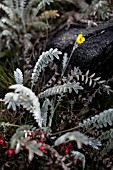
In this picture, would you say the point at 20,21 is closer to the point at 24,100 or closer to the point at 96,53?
the point at 96,53

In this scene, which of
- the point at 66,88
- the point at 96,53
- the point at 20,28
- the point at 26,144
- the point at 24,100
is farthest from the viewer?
the point at 20,28

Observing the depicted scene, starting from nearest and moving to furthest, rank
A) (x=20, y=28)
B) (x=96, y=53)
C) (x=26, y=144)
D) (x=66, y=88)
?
(x=26, y=144) < (x=66, y=88) < (x=96, y=53) < (x=20, y=28)

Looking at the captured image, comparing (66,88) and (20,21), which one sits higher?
(20,21)

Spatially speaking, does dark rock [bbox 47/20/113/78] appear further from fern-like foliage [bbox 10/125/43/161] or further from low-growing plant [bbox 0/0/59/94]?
fern-like foliage [bbox 10/125/43/161]

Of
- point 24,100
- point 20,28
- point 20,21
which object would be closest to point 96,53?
point 24,100

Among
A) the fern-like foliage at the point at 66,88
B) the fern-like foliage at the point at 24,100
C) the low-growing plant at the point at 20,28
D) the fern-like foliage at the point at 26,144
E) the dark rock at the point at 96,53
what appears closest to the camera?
the fern-like foliage at the point at 26,144

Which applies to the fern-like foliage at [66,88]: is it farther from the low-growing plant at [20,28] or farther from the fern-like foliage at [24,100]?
the low-growing plant at [20,28]

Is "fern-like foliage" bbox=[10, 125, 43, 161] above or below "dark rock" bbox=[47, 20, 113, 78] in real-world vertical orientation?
below

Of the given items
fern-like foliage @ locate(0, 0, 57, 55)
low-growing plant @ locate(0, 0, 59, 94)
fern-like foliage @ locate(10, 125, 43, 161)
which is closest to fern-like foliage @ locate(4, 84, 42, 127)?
fern-like foliage @ locate(10, 125, 43, 161)

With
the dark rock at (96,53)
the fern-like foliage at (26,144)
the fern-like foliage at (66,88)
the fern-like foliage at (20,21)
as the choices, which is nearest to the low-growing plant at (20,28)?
the fern-like foliage at (20,21)

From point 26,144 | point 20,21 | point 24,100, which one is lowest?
point 26,144

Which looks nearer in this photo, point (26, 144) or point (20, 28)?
point (26, 144)
